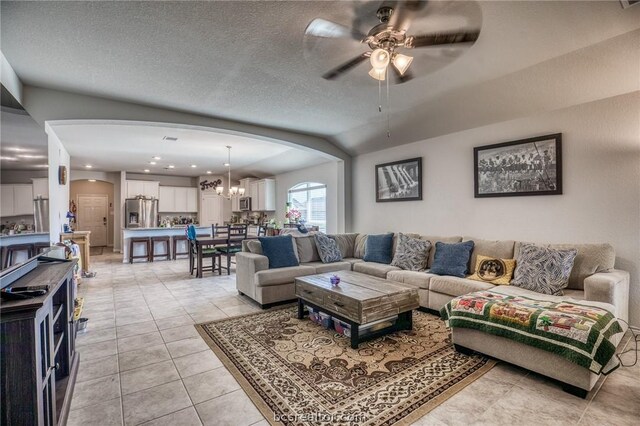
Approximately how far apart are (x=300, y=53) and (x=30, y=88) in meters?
3.05

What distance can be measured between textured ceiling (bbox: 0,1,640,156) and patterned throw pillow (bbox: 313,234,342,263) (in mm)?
2149

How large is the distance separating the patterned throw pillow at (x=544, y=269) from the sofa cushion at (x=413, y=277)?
0.92m

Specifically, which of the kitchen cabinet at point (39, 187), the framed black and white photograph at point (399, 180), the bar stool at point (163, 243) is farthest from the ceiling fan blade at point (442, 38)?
the bar stool at point (163, 243)

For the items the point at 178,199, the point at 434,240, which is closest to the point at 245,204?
the point at 178,199

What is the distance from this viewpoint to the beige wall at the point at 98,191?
10.2m

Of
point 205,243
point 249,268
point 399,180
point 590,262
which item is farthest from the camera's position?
point 205,243

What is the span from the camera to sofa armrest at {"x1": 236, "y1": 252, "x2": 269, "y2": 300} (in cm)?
409

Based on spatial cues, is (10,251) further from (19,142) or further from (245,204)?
(245,204)

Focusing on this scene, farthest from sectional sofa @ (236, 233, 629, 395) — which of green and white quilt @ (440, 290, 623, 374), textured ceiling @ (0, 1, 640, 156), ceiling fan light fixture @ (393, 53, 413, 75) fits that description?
ceiling fan light fixture @ (393, 53, 413, 75)

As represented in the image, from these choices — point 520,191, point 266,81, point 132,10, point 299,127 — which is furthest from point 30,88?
point 520,191

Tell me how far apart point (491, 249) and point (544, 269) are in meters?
0.69

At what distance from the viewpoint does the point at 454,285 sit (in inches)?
136

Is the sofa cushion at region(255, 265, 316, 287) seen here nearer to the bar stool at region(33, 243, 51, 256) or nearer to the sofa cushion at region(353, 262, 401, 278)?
the sofa cushion at region(353, 262, 401, 278)

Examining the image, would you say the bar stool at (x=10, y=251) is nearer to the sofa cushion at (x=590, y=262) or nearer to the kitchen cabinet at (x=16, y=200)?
the kitchen cabinet at (x=16, y=200)
